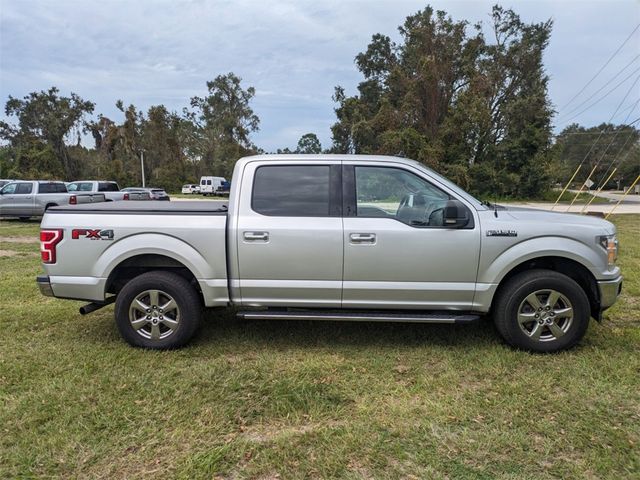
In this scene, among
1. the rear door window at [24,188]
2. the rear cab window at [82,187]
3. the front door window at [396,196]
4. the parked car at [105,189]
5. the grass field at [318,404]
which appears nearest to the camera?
the grass field at [318,404]

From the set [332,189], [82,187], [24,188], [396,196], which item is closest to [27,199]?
[24,188]

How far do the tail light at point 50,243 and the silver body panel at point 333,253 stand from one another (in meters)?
0.06

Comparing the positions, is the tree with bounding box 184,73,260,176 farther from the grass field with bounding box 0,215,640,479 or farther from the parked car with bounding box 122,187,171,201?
the grass field with bounding box 0,215,640,479

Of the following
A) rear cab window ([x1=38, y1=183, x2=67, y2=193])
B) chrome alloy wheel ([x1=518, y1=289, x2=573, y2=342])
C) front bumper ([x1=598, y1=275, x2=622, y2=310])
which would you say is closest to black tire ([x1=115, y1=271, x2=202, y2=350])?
chrome alloy wheel ([x1=518, y1=289, x2=573, y2=342])

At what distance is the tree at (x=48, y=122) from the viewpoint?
181 feet

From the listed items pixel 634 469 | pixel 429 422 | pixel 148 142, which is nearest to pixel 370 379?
pixel 429 422

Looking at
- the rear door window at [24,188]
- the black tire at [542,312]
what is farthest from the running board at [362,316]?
the rear door window at [24,188]

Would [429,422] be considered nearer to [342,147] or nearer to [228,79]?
[342,147]

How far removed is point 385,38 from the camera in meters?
45.5

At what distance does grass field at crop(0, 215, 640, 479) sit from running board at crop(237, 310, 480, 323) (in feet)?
1.22

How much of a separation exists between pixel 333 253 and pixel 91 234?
224cm

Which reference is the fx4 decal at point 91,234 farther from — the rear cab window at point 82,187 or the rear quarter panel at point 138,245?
the rear cab window at point 82,187

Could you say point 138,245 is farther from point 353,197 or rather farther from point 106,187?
point 106,187

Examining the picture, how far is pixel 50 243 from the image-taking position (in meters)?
4.27
